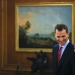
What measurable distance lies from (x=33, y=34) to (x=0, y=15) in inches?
27.8

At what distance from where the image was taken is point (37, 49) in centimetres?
399

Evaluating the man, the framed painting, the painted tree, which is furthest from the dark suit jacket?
the painted tree

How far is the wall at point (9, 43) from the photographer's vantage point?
13.2ft

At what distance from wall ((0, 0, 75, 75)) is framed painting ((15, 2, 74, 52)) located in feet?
0.26

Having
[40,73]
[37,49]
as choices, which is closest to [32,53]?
[37,49]

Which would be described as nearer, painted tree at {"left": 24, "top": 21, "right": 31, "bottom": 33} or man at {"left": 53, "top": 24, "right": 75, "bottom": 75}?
man at {"left": 53, "top": 24, "right": 75, "bottom": 75}

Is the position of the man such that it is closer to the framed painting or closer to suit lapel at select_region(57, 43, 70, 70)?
suit lapel at select_region(57, 43, 70, 70)

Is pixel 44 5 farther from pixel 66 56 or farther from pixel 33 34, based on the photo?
pixel 66 56

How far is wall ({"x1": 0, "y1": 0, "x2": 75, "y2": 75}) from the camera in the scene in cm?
402

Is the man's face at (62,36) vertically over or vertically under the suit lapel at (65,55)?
over

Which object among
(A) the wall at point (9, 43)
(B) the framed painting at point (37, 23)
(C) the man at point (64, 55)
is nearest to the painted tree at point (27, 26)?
(B) the framed painting at point (37, 23)

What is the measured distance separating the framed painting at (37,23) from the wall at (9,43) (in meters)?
0.08

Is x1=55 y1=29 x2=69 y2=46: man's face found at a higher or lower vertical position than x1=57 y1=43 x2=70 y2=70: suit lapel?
higher

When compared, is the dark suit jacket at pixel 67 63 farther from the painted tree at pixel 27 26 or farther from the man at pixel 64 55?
the painted tree at pixel 27 26
